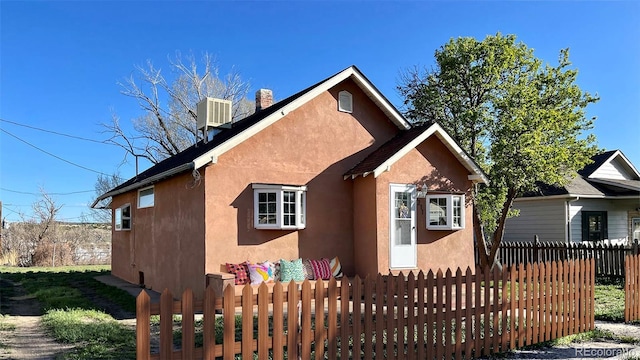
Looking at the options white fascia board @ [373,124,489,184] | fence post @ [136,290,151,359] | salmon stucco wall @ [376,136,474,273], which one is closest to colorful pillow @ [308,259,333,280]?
salmon stucco wall @ [376,136,474,273]

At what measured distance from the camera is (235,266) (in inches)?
421

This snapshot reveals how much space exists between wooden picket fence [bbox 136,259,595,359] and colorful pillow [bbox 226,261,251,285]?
332cm

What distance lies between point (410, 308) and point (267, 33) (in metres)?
16.0

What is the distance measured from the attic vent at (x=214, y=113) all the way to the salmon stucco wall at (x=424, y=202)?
18.2 ft

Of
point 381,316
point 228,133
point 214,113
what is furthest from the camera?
point 214,113

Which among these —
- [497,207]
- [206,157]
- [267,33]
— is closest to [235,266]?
[206,157]

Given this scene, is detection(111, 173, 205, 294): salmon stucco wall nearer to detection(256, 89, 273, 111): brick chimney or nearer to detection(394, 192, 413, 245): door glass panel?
detection(394, 192, 413, 245): door glass panel

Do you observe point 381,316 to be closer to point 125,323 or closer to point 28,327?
point 125,323

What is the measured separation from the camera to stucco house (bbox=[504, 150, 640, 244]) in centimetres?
2062

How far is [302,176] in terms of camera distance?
12.0 metres

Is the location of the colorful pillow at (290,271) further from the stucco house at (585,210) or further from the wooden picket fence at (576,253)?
the stucco house at (585,210)

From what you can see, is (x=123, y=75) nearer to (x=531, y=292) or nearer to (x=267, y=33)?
(x=267, y=33)

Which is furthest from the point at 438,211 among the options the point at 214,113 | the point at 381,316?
the point at 381,316

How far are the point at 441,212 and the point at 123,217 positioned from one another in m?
11.2
